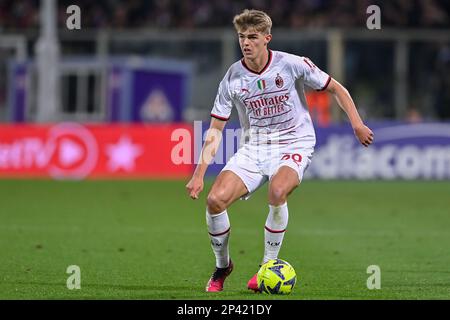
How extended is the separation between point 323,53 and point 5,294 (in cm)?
2530

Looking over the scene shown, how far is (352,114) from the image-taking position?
889 centimetres

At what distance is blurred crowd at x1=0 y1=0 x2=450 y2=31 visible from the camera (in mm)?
32531

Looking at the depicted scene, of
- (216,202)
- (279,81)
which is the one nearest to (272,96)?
(279,81)

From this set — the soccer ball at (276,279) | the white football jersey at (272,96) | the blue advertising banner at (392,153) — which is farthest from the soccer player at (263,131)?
the blue advertising banner at (392,153)

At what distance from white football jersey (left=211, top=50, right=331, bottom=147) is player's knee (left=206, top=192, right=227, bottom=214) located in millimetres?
719

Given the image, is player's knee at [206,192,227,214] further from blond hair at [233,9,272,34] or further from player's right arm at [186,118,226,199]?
blond hair at [233,9,272,34]

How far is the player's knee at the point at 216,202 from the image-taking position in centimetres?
872

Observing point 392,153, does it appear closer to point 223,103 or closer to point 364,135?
point 223,103

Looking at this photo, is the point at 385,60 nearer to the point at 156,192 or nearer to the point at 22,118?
the point at 22,118

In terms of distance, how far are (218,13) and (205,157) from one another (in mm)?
25143

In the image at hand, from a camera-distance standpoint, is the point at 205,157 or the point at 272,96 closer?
the point at 205,157

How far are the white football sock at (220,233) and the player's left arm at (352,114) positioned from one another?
1248 mm

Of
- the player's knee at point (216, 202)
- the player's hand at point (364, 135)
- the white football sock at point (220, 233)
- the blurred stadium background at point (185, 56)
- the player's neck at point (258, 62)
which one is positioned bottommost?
the white football sock at point (220, 233)

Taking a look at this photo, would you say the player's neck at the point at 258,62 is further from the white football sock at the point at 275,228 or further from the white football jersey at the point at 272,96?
the white football sock at the point at 275,228
